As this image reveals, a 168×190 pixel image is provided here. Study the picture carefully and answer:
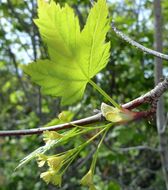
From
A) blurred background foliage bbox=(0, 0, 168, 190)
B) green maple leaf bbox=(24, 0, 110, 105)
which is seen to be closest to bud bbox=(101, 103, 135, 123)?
green maple leaf bbox=(24, 0, 110, 105)

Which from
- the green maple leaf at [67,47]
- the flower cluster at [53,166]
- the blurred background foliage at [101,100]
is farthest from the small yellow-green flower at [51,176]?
the blurred background foliage at [101,100]

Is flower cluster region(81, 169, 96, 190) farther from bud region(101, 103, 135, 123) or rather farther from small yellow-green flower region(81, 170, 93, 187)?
bud region(101, 103, 135, 123)

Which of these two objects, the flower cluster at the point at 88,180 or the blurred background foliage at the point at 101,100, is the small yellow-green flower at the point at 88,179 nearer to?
the flower cluster at the point at 88,180

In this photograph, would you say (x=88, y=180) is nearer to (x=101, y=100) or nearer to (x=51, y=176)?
(x=51, y=176)

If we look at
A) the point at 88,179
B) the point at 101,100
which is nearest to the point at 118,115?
the point at 88,179

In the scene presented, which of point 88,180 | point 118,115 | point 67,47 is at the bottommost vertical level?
point 88,180
